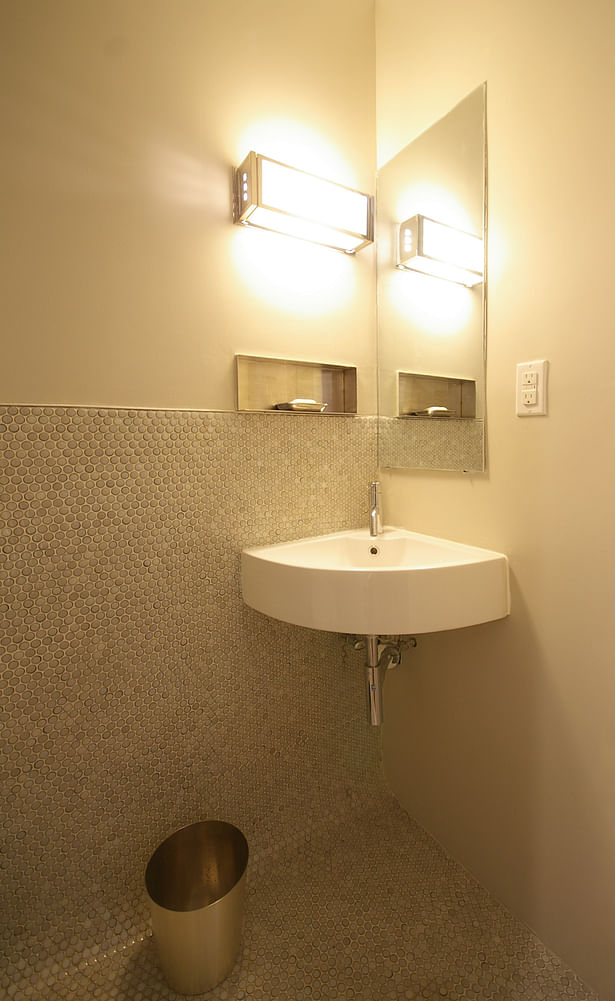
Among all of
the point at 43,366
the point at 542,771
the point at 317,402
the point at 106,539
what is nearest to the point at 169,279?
the point at 43,366

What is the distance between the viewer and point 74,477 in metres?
1.14

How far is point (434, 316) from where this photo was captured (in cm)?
142

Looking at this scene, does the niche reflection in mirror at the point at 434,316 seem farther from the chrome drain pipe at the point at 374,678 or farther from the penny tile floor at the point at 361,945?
the penny tile floor at the point at 361,945

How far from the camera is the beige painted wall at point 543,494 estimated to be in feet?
3.26

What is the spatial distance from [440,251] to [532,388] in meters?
0.53

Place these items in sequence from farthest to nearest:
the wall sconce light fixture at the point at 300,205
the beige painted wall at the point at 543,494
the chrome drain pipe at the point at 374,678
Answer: the chrome drain pipe at the point at 374,678 < the wall sconce light fixture at the point at 300,205 < the beige painted wall at the point at 543,494

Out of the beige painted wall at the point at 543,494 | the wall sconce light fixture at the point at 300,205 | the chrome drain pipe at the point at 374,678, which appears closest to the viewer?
the beige painted wall at the point at 543,494

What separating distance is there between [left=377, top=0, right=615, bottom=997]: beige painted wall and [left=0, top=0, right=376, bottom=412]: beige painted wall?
377 millimetres

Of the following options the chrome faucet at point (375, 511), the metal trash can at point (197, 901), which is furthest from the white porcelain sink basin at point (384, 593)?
the metal trash can at point (197, 901)

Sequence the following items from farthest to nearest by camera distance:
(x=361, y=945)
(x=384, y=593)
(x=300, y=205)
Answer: (x=300, y=205)
(x=361, y=945)
(x=384, y=593)

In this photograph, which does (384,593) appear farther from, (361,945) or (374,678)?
(361,945)

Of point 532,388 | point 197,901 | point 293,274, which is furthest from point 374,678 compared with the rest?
point 293,274

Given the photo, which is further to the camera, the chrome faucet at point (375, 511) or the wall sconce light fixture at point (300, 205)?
the chrome faucet at point (375, 511)

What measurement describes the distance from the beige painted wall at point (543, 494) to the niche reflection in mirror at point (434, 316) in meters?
0.05
